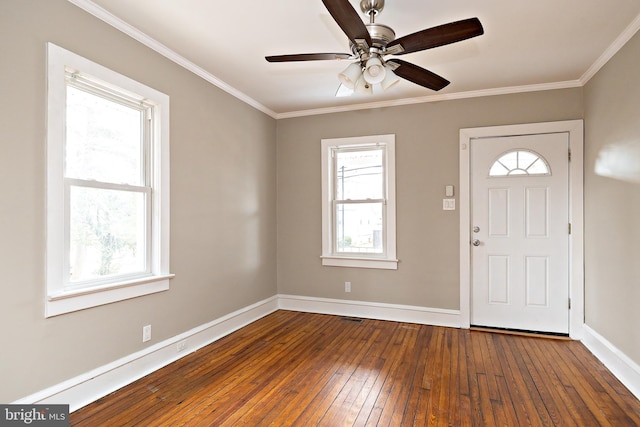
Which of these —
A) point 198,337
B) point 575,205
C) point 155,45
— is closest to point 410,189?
point 575,205

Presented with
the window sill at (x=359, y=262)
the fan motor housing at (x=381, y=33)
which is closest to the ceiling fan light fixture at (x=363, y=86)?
the fan motor housing at (x=381, y=33)

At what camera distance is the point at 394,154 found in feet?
13.7

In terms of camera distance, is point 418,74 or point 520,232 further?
point 520,232

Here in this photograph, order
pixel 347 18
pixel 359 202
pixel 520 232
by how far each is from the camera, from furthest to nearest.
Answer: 1. pixel 359 202
2. pixel 520 232
3. pixel 347 18

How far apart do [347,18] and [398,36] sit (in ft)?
3.60

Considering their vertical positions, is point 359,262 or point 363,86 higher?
point 363,86

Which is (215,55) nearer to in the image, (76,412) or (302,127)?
(302,127)

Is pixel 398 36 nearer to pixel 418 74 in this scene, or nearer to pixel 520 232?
pixel 418 74

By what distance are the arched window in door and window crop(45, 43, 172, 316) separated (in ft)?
10.9

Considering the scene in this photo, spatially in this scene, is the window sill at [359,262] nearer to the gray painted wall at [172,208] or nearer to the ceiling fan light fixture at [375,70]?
the gray painted wall at [172,208]

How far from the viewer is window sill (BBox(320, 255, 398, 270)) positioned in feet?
13.7

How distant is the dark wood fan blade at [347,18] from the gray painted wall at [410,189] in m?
2.28

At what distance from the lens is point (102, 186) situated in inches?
95.7

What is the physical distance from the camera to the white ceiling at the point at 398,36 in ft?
7.59
